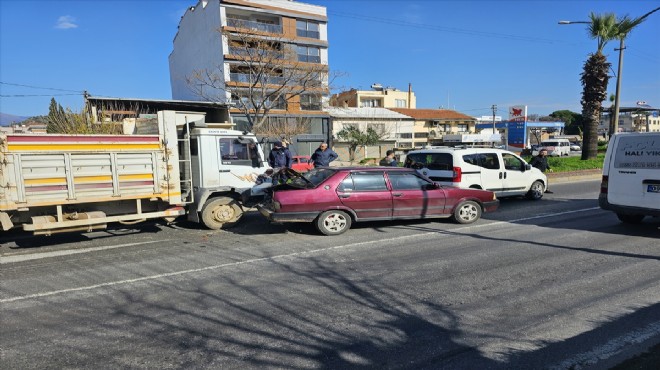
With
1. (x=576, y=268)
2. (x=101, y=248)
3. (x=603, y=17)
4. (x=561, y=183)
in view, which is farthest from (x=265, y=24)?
(x=576, y=268)

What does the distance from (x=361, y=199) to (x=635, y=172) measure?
5.19 m

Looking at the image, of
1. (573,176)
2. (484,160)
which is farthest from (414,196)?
(573,176)

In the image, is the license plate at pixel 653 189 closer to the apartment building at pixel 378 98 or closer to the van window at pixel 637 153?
the van window at pixel 637 153

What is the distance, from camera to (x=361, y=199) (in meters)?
8.13

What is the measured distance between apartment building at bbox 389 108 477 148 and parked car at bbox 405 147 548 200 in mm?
43473

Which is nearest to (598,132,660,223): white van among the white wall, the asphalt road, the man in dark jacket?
the asphalt road

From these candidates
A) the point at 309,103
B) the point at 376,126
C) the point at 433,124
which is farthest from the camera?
the point at 433,124

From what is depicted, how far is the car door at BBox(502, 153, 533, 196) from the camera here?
11.9 meters

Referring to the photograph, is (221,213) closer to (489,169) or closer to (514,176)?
(489,169)

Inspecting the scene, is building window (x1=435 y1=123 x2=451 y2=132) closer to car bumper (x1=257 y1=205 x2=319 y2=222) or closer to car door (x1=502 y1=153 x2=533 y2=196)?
car door (x1=502 y1=153 x2=533 y2=196)

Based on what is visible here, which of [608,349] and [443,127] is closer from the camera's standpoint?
[608,349]

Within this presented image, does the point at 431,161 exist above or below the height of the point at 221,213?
above

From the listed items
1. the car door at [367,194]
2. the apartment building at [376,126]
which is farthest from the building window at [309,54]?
the car door at [367,194]

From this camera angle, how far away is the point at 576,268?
5.84 m
